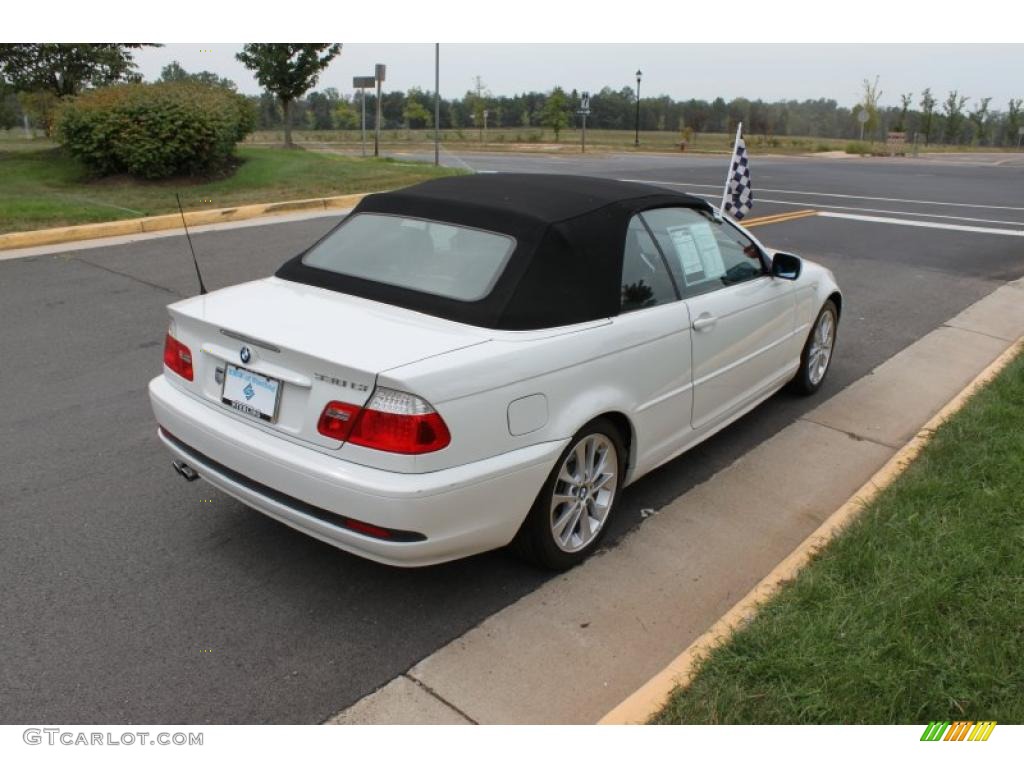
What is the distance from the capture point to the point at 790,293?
5.13 meters

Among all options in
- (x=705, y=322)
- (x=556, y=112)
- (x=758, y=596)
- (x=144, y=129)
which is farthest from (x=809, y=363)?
(x=556, y=112)

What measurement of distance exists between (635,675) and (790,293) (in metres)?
2.92

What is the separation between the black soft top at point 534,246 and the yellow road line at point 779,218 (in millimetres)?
10361

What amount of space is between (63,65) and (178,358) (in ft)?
63.5

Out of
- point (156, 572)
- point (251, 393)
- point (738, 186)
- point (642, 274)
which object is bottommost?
point (156, 572)

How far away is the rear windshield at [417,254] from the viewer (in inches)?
140

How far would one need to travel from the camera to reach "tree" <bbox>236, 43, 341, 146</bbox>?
878 inches

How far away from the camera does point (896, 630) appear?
3.00 meters

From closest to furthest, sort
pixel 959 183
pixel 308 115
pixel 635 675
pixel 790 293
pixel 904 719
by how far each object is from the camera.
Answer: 1. pixel 904 719
2. pixel 635 675
3. pixel 790 293
4. pixel 959 183
5. pixel 308 115

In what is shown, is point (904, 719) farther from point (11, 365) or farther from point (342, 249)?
point (11, 365)

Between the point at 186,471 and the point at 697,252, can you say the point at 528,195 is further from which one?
the point at 186,471

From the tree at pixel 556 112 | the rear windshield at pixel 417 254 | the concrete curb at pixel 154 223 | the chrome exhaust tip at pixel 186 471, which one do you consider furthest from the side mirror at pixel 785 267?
the tree at pixel 556 112

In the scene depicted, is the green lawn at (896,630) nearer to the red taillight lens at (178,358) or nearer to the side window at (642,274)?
the side window at (642,274)

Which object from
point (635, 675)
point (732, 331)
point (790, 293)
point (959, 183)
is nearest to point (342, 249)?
point (732, 331)
